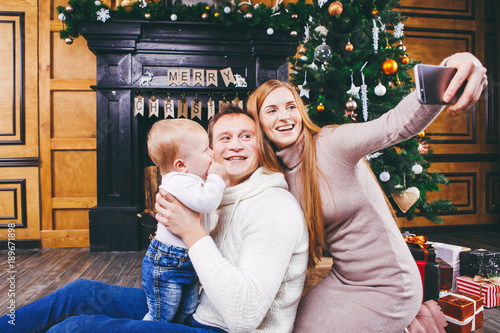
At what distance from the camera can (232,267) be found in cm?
75

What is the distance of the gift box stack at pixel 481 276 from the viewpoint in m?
2.01

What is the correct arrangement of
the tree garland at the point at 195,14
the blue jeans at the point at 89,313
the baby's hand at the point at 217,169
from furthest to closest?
the tree garland at the point at 195,14 < the baby's hand at the point at 217,169 < the blue jeans at the point at 89,313

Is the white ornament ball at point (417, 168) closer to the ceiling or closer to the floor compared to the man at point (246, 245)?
closer to the ceiling

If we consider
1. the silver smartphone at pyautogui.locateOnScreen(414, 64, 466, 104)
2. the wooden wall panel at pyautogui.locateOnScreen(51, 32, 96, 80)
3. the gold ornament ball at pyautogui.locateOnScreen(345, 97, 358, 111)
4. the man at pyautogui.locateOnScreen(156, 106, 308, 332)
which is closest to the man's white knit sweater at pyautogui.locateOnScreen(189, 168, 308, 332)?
the man at pyautogui.locateOnScreen(156, 106, 308, 332)

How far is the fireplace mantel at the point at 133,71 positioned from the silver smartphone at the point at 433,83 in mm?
2838

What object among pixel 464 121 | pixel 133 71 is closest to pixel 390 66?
pixel 133 71

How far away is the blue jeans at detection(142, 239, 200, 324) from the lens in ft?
3.06

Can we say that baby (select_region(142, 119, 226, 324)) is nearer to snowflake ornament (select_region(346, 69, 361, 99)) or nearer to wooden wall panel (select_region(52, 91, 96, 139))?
snowflake ornament (select_region(346, 69, 361, 99))

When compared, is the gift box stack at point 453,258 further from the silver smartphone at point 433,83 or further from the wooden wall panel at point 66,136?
the wooden wall panel at point 66,136

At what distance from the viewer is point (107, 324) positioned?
0.80m

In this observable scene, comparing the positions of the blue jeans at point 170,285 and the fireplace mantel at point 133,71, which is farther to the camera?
the fireplace mantel at point 133,71

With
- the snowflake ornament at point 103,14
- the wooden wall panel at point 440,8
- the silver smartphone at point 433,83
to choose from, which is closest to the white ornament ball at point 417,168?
the silver smartphone at point 433,83

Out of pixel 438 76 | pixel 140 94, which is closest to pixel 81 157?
pixel 140 94

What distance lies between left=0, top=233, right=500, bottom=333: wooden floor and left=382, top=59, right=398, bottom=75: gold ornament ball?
1704mm
